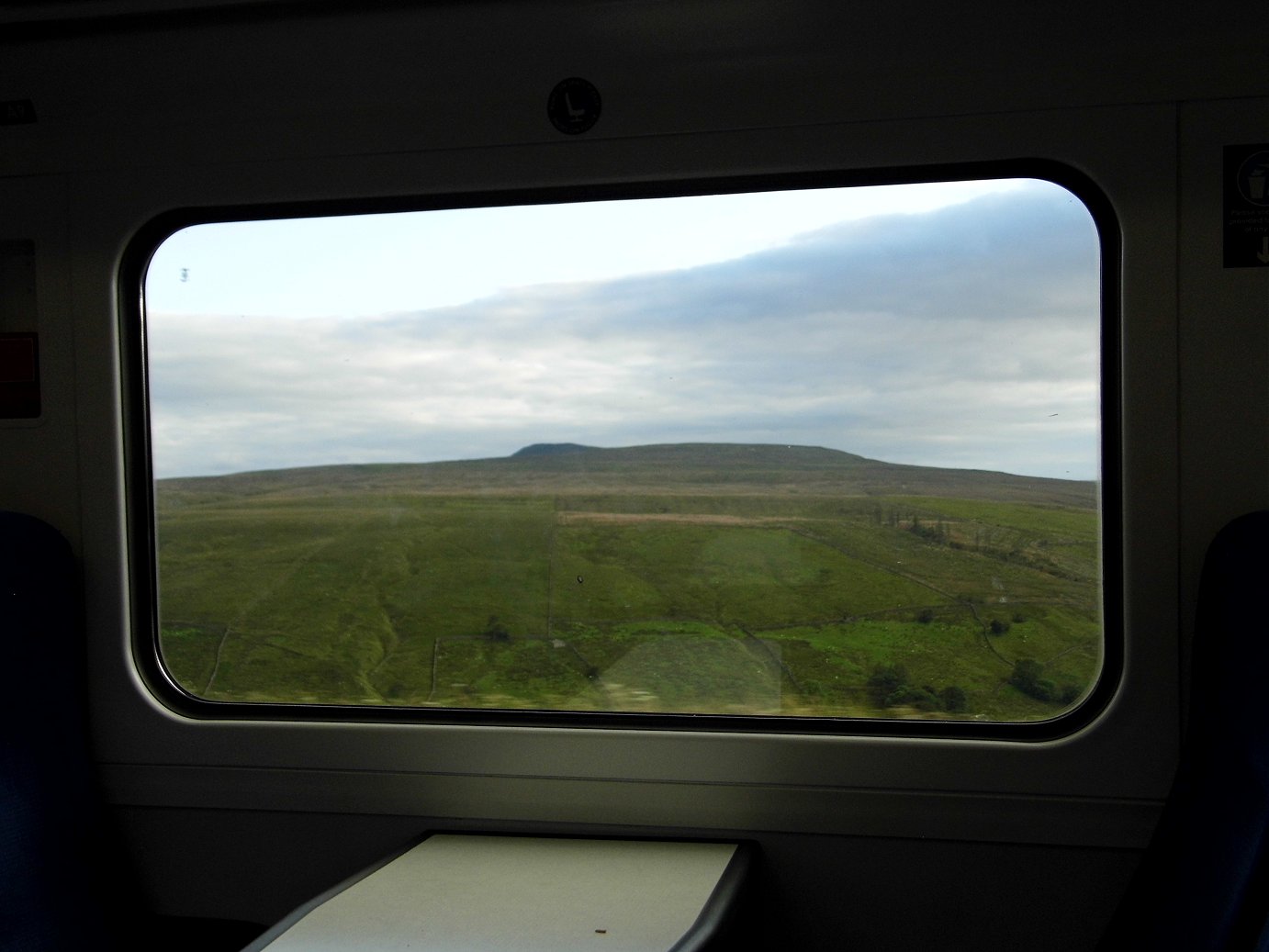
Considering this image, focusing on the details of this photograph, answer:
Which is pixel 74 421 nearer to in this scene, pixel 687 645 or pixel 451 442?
pixel 451 442

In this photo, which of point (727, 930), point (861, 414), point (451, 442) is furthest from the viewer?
point (451, 442)

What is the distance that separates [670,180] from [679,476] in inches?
25.4

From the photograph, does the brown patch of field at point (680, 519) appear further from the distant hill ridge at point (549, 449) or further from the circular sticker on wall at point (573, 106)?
the circular sticker on wall at point (573, 106)

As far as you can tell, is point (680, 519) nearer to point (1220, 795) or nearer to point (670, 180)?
point (670, 180)

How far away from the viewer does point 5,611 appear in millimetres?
2117

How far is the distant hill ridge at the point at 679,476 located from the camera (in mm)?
2074

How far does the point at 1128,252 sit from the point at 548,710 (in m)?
1.55

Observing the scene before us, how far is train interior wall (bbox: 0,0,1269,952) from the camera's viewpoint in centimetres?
190

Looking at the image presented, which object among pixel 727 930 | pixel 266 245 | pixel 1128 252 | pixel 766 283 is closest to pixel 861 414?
pixel 766 283

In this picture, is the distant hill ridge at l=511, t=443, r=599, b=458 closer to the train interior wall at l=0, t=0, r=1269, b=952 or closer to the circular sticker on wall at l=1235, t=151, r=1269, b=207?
the train interior wall at l=0, t=0, r=1269, b=952

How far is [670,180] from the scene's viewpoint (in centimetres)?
210

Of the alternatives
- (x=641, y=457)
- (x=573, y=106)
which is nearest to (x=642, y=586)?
(x=641, y=457)

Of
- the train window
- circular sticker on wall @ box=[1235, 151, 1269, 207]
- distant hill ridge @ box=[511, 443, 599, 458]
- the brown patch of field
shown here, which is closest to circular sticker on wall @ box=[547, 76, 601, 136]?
the train window

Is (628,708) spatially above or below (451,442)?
below
